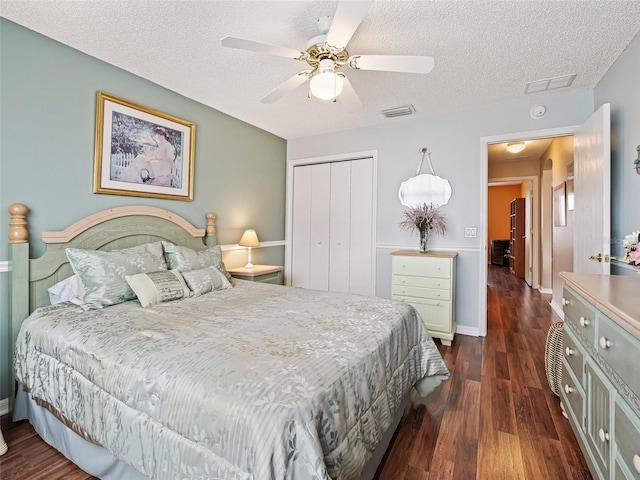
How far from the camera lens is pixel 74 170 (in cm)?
229

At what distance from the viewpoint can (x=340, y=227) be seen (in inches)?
169

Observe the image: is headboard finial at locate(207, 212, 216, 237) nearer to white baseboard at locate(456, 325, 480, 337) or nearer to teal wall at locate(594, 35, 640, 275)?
white baseboard at locate(456, 325, 480, 337)

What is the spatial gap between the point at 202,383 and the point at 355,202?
3375mm

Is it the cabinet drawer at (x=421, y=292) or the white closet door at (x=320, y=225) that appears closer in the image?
the cabinet drawer at (x=421, y=292)

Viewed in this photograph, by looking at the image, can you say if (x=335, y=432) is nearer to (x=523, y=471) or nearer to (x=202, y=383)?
(x=202, y=383)

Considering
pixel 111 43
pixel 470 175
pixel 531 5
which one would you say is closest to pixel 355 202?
pixel 470 175

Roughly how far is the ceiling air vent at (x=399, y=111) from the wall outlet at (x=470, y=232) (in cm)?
145

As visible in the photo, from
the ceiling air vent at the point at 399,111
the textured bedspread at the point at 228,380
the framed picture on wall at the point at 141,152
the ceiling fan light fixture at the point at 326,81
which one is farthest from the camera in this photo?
the ceiling air vent at the point at 399,111

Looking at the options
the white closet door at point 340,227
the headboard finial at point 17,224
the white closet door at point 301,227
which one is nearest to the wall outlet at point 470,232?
the white closet door at point 340,227

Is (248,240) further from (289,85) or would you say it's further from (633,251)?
(633,251)

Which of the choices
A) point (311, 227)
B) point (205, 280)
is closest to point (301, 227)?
point (311, 227)

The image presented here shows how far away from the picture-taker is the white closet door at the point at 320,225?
172 inches

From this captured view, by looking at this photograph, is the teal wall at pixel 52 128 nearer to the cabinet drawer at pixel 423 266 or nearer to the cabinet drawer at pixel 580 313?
the cabinet drawer at pixel 423 266

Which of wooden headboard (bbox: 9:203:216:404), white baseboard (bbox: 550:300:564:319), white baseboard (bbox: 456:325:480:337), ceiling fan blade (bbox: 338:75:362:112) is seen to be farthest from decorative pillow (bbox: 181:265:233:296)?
white baseboard (bbox: 550:300:564:319)
